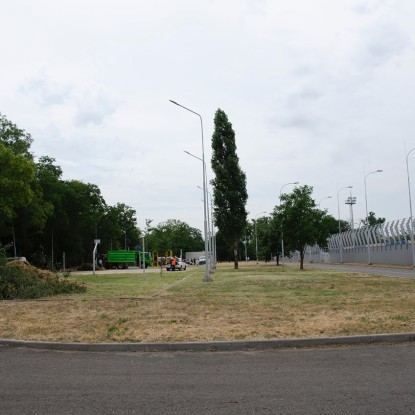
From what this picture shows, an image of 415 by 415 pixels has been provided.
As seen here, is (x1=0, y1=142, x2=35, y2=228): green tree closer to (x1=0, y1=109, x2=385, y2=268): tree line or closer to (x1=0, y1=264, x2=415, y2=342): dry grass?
(x1=0, y1=109, x2=385, y2=268): tree line

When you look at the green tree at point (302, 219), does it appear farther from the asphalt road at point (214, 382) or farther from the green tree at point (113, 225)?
the green tree at point (113, 225)

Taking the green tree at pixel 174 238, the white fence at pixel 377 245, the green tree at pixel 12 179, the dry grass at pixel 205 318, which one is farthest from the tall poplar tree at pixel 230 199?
the green tree at pixel 174 238

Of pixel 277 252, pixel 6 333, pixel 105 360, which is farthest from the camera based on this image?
pixel 277 252

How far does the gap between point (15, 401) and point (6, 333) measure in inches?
235

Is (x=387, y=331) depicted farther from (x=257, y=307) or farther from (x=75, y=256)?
(x=75, y=256)

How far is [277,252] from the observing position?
254ft

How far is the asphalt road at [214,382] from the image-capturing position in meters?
5.80

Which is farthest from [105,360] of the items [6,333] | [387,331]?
[387,331]

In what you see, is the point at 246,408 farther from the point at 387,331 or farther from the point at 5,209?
the point at 5,209

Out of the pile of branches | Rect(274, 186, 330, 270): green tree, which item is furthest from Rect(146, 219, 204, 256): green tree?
the pile of branches

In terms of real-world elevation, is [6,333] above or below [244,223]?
below

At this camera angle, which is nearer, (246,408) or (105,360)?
(246,408)

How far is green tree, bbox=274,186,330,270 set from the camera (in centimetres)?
5206

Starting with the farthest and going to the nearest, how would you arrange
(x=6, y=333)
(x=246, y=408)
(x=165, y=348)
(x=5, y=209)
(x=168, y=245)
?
(x=168, y=245)
(x=5, y=209)
(x=6, y=333)
(x=165, y=348)
(x=246, y=408)
